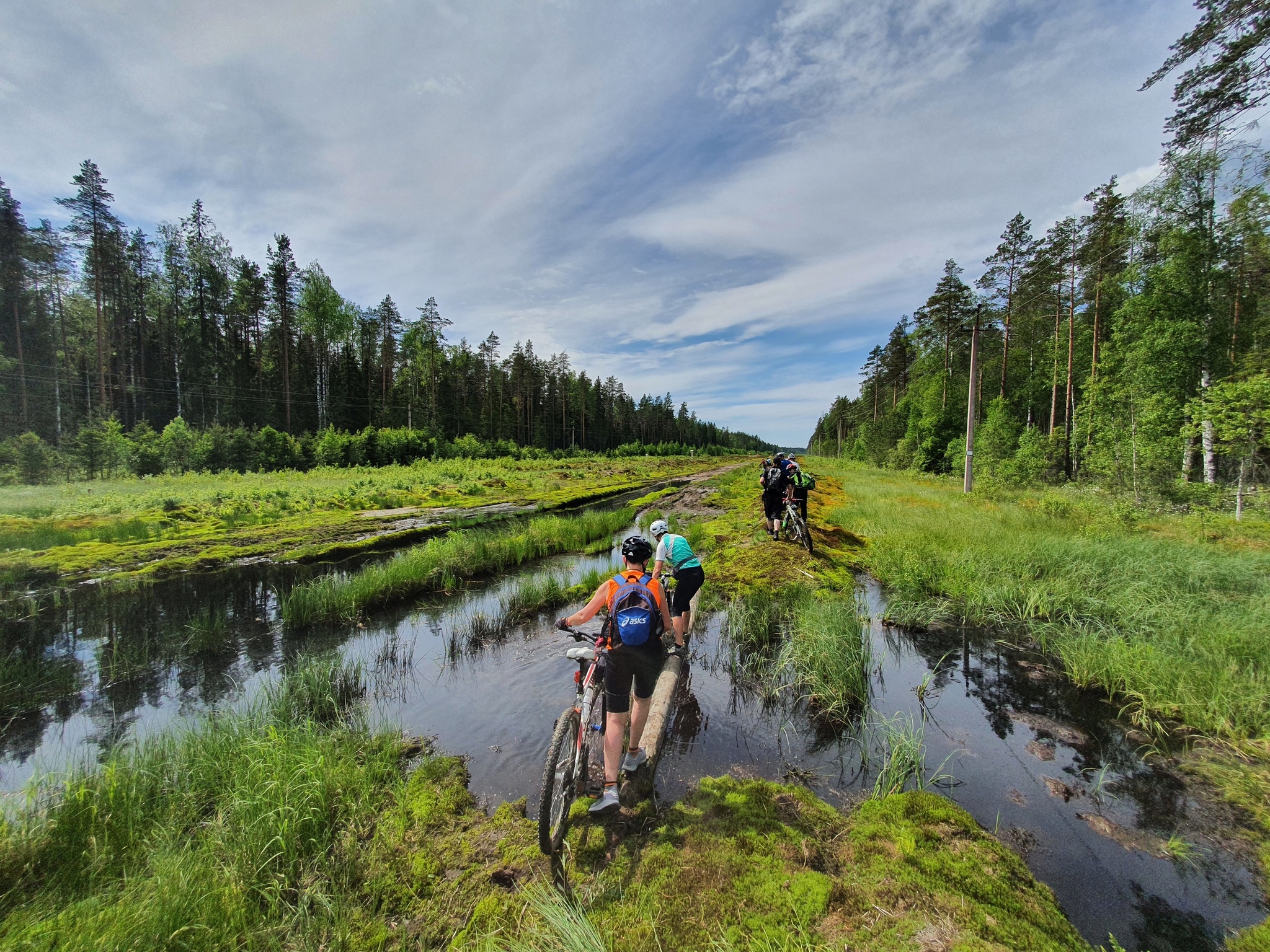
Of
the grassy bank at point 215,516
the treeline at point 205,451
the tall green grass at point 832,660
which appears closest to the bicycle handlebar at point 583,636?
the tall green grass at point 832,660

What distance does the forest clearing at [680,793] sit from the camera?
2.70 metres

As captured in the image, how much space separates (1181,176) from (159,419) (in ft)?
222

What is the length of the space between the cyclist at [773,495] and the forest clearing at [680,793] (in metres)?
4.00

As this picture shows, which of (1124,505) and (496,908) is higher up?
(1124,505)

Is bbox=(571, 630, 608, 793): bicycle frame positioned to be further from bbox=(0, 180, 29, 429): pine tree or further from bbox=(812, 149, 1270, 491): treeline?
bbox=(0, 180, 29, 429): pine tree

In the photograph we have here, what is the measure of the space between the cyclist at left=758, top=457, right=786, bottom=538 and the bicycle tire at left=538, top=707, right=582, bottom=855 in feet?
31.2

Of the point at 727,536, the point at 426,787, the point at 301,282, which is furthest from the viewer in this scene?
the point at 301,282

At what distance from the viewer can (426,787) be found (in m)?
4.20

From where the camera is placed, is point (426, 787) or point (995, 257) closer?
point (426, 787)

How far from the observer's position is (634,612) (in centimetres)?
382

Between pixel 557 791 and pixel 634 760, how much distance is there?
0.96 metres

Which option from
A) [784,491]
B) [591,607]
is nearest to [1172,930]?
[591,607]

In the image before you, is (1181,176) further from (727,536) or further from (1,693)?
(1,693)

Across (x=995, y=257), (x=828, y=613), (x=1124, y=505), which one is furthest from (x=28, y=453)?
(x=995, y=257)
